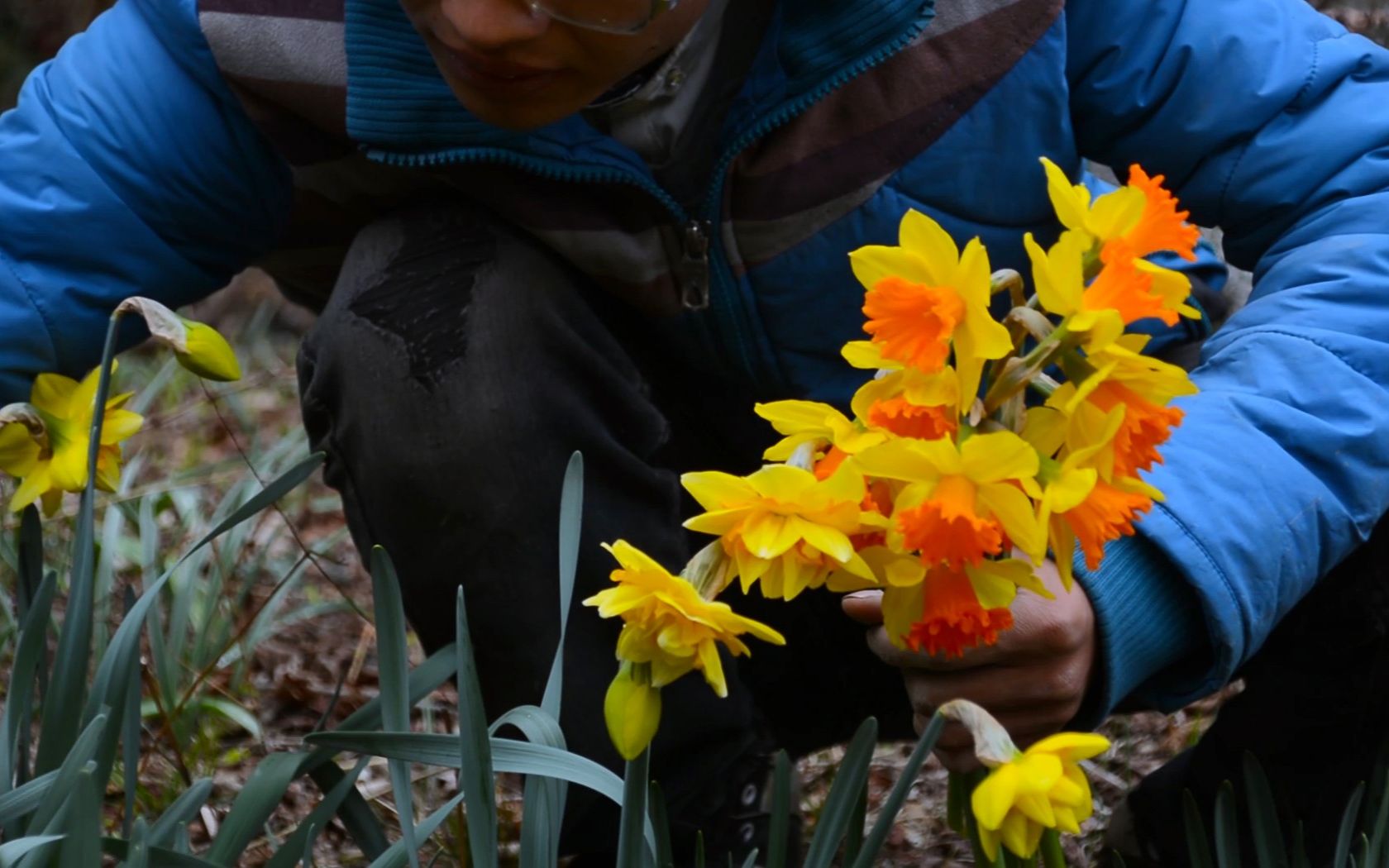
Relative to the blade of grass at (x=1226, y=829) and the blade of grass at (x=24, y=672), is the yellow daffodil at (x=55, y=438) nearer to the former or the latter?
the blade of grass at (x=24, y=672)

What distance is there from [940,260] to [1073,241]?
0.19 feet

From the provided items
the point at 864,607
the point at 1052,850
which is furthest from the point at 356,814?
the point at 1052,850

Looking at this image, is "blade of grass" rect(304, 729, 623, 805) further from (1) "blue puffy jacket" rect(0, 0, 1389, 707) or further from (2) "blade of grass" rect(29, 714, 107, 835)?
(1) "blue puffy jacket" rect(0, 0, 1389, 707)

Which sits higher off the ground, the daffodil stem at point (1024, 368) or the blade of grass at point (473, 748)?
the daffodil stem at point (1024, 368)

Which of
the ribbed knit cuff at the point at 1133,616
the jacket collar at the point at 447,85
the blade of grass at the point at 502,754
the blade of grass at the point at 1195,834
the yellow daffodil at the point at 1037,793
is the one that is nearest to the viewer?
the yellow daffodil at the point at 1037,793

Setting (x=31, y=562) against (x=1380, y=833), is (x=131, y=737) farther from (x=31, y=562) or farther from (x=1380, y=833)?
(x=1380, y=833)

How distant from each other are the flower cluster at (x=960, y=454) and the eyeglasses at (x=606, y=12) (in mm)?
333

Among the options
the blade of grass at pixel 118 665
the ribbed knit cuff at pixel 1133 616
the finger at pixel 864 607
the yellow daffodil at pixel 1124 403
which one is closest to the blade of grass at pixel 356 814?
the blade of grass at pixel 118 665

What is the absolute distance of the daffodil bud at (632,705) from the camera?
0.74 m

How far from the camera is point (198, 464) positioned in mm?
2898

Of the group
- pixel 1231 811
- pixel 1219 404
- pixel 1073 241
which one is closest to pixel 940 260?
pixel 1073 241

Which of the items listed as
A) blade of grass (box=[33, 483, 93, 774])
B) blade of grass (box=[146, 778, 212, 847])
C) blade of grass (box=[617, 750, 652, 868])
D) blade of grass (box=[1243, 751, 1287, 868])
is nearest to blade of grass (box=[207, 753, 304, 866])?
blade of grass (box=[146, 778, 212, 847])

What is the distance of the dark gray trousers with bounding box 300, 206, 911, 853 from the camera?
1260mm

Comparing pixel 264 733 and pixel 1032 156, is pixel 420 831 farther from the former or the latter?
pixel 264 733
